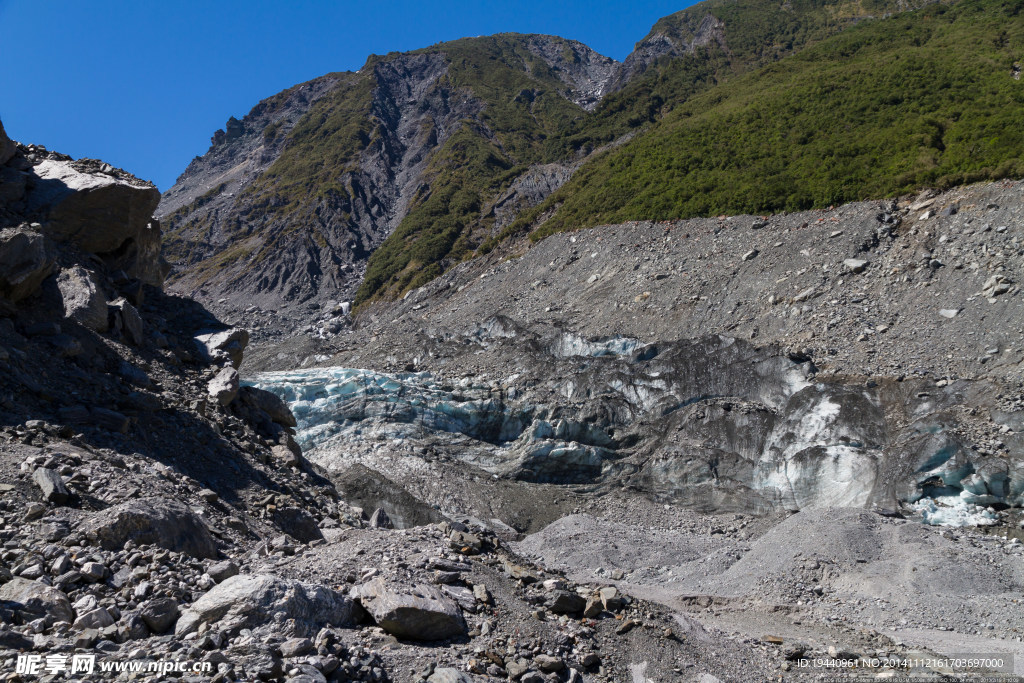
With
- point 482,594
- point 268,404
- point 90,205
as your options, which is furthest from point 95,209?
point 482,594

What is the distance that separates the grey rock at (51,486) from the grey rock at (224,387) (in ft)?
17.4

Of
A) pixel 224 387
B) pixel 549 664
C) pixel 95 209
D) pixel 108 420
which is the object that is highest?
pixel 95 209

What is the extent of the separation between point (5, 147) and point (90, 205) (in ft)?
6.23

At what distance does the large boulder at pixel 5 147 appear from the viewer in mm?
12812

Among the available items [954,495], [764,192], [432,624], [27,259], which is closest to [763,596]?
[954,495]

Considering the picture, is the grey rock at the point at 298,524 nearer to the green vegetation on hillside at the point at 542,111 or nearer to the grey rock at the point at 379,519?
the grey rock at the point at 379,519

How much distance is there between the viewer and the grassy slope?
1130 inches

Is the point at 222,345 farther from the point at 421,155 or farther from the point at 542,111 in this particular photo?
the point at 542,111

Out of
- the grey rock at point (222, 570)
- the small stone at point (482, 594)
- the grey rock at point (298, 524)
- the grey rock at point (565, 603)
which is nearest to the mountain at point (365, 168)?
the grey rock at point (298, 524)

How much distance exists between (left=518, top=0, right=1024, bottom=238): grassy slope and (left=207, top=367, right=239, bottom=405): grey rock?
25590mm

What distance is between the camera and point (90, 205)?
1337 cm

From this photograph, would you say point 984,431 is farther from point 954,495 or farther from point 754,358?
point 754,358

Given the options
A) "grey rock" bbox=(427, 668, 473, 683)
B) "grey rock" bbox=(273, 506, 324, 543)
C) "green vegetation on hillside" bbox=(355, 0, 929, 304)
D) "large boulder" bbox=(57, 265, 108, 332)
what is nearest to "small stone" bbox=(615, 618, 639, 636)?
"grey rock" bbox=(427, 668, 473, 683)

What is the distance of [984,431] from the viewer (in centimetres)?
1589
